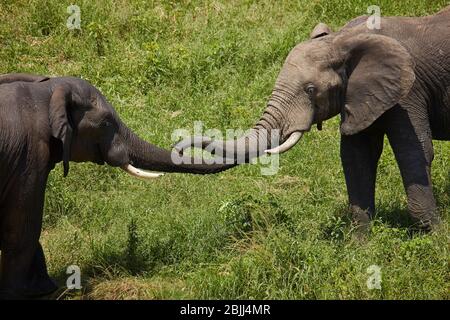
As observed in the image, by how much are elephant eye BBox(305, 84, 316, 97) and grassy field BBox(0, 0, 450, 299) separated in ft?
3.40

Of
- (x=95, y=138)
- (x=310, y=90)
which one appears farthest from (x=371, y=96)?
(x=95, y=138)

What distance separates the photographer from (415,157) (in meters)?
9.27

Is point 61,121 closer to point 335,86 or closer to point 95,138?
point 95,138

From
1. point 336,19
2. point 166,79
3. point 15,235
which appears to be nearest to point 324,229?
point 15,235

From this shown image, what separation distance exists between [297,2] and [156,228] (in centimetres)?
503

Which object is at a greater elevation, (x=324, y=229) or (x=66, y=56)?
(x=66, y=56)

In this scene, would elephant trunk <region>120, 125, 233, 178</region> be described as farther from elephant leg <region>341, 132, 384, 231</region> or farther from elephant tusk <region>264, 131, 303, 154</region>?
elephant leg <region>341, 132, 384, 231</region>

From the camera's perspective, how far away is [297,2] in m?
14.1

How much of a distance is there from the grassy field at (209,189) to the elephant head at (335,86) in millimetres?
783

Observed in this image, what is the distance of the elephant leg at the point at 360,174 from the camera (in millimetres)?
9578

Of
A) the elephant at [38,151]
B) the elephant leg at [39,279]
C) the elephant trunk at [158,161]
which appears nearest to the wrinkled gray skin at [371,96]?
the elephant trunk at [158,161]

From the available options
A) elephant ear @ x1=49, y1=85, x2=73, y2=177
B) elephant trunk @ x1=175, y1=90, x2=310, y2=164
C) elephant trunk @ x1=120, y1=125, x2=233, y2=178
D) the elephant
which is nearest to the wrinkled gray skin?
elephant trunk @ x1=175, y1=90, x2=310, y2=164

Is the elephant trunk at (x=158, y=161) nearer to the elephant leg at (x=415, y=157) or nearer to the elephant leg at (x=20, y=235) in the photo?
the elephant leg at (x=20, y=235)
